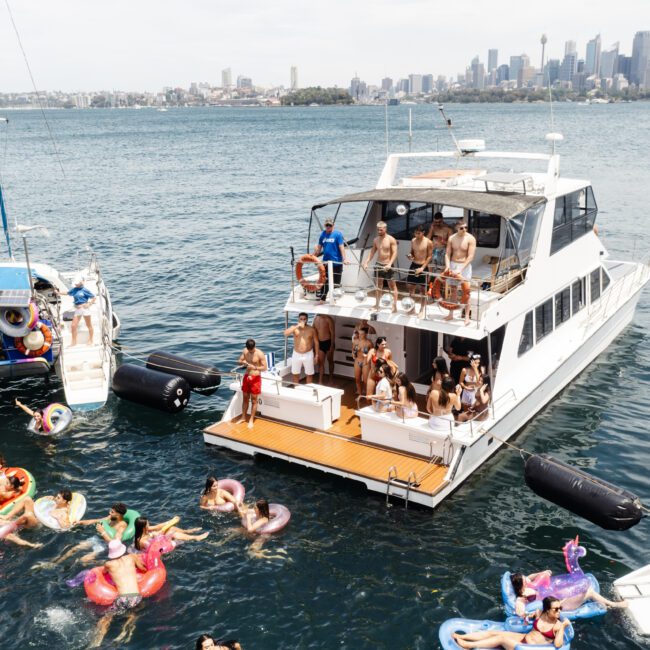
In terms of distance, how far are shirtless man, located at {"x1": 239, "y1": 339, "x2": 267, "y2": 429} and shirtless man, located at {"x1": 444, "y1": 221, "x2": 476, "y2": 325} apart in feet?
14.0

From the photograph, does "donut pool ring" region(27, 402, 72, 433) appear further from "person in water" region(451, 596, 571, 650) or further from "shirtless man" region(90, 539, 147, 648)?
"person in water" region(451, 596, 571, 650)

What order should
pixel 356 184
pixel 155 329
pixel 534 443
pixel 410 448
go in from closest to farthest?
1. pixel 410 448
2. pixel 534 443
3. pixel 155 329
4. pixel 356 184

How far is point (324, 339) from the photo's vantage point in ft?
54.3

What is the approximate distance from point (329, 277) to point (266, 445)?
3726 mm

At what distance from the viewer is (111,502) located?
46.4 feet

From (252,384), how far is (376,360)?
269 cm

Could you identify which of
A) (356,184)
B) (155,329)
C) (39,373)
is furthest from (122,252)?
(356,184)

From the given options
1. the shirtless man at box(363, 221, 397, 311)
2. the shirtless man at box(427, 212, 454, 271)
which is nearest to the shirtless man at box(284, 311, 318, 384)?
the shirtless man at box(363, 221, 397, 311)

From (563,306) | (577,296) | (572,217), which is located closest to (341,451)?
(563,306)

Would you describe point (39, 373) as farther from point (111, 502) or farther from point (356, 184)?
point (356, 184)

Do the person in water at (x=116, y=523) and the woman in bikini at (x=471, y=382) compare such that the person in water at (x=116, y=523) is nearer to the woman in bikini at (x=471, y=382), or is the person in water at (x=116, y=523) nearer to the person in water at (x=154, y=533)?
the person in water at (x=154, y=533)

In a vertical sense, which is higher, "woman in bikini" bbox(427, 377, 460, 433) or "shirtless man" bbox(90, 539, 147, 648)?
"woman in bikini" bbox(427, 377, 460, 433)

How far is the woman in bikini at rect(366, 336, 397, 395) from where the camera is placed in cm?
1432

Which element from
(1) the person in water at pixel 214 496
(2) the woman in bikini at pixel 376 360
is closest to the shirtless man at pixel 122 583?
(1) the person in water at pixel 214 496
